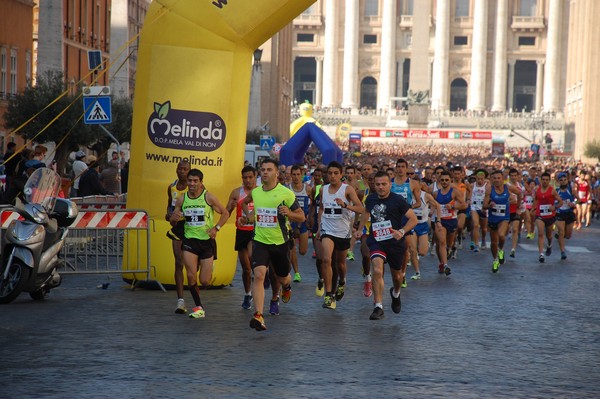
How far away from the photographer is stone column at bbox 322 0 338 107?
139625 millimetres

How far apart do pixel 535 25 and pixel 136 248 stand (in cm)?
12546

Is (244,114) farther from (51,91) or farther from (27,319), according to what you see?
(51,91)

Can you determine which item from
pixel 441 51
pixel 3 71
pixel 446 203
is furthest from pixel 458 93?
pixel 446 203

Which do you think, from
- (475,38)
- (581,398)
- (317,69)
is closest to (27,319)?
(581,398)

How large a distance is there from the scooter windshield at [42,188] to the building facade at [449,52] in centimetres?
11281

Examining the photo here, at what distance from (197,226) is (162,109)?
2.79m

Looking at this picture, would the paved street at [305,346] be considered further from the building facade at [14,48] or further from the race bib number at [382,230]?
the building facade at [14,48]

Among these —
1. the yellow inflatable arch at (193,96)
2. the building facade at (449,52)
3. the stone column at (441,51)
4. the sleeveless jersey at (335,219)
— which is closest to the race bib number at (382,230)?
the sleeveless jersey at (335,219)

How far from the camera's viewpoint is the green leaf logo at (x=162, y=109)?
14688mm

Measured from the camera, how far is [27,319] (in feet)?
39.0

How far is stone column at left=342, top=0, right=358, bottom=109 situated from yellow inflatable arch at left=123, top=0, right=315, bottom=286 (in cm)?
12198

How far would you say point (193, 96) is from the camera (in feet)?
48.2

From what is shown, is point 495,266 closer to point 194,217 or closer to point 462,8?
point 194,217

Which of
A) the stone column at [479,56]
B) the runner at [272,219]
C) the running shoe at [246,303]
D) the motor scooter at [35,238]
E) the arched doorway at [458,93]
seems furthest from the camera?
the arched doorway at [458,93]
